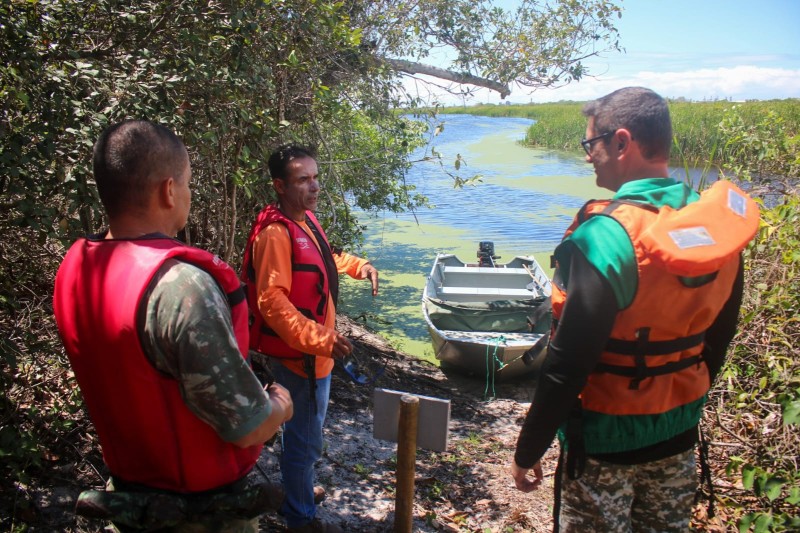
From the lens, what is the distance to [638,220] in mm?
1562

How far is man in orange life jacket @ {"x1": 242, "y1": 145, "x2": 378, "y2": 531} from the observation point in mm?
2293

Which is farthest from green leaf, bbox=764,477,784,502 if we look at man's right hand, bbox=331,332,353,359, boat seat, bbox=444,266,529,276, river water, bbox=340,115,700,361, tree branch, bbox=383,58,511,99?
boat seat, bbox=444,266,529,276

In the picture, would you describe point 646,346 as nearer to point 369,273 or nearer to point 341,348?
point 341,348

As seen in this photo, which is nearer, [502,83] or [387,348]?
[387,348]

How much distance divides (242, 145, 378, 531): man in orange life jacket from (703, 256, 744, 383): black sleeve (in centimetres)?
124

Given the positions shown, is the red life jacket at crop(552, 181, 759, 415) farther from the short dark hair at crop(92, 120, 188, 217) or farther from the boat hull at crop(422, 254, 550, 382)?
the boat hull at crop(422, 254, 550, 382)

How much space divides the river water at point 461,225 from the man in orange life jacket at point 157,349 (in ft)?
14.0

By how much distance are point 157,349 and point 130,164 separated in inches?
16.6

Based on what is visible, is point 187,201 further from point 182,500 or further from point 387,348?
point 387,348

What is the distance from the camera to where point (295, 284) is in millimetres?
2455

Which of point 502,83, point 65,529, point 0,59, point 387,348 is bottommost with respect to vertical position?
point 387,348

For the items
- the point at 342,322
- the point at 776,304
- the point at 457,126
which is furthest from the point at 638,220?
the point at 457,126

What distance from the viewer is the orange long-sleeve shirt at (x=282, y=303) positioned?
7.41ft

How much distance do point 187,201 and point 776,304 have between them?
3.28 metres
